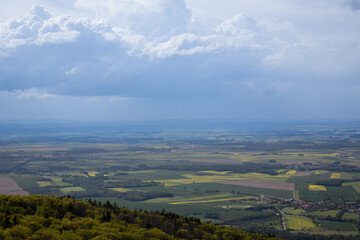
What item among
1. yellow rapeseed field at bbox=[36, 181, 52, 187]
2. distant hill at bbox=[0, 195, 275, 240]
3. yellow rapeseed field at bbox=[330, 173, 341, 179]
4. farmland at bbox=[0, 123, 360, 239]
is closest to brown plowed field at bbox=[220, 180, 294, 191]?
farmland at bbox=[0, 123, 360, 239]

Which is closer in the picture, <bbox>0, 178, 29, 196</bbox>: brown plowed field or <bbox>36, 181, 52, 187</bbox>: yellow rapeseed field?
<bbox>0, 178, 29, 196</bbox>: brown plowed field

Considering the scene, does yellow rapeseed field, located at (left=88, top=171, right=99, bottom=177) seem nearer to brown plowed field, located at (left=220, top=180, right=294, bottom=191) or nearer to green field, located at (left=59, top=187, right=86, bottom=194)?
green field, located at (left=59, top=187, right=86, bottom=194)

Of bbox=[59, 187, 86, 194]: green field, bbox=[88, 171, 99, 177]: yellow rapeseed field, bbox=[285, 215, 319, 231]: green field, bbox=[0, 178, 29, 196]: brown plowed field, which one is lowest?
bbox=[285, 215, 319, 231]: green field

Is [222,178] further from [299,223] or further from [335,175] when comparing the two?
[299,223]

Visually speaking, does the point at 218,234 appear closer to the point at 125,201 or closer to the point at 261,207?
the point at 261,207

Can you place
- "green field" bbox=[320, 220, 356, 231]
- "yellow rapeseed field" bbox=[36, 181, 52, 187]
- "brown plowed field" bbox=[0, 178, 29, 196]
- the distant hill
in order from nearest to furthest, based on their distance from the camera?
the distant hill
"green field" bbox=[320, 220, 356, 231]
"brown plowed field" bbox=[0, 178, 29, 196]
"yellow rapeseed field" bbox=[36, 181, 52, 187]

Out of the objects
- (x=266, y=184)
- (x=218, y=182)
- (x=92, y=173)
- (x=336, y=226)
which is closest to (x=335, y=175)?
(x=266, y=184)
